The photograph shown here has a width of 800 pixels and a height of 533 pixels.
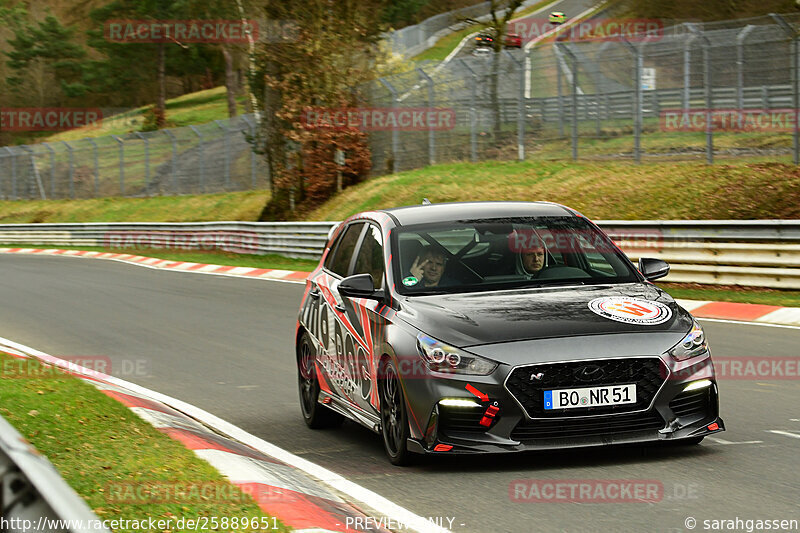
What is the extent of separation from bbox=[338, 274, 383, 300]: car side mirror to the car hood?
279mm

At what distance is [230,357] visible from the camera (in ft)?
43.0

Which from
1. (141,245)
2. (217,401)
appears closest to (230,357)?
(217,401)

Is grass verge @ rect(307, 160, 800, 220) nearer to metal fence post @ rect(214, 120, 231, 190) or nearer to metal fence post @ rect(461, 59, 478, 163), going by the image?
metal fence post @ rect(461, 59, 478, 163)

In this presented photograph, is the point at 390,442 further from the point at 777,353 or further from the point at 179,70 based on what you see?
the point at 179,70
